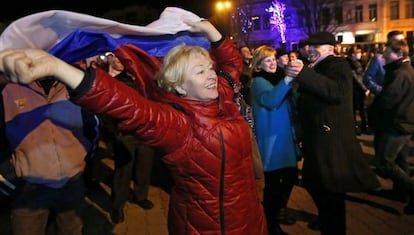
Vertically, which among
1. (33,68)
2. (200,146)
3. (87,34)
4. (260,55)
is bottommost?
(200,146)

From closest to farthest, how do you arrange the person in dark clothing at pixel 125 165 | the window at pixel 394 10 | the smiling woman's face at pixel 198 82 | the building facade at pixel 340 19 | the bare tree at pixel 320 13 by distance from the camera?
the smiling woman's face at pixel 198 82, the person in dark clothing at pixel 125 165, the building facade at pixel 340 19, the window at pixel 394 10, the bare tree at pixel 320 13

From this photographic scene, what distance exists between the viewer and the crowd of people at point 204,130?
218 centimetres

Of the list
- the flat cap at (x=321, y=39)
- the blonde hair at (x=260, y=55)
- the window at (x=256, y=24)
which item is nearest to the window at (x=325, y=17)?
the window at (x=256, y=24)

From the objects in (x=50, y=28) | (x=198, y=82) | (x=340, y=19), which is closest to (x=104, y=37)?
(x=50, y=28)

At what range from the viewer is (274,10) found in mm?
54781

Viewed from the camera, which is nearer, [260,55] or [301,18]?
[260,55]

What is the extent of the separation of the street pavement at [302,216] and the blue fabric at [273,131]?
2.65 feet

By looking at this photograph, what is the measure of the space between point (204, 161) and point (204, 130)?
16 cm

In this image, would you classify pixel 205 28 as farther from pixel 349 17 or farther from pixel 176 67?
pixel 349 17

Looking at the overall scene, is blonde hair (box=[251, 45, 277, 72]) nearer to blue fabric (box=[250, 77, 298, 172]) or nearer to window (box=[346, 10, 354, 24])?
blue fabric (box=[250, 77, 298, 172])

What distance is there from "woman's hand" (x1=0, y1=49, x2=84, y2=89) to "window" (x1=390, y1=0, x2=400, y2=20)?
54523 mm

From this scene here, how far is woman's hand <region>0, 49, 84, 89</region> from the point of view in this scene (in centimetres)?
169

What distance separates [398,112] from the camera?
17.3 feet

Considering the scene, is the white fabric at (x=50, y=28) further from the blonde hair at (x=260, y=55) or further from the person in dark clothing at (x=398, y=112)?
the person in dark clothing at (x=398, y=112)
